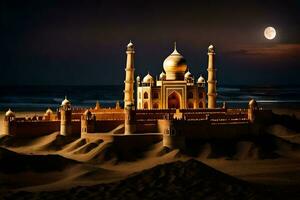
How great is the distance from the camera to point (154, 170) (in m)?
28.7

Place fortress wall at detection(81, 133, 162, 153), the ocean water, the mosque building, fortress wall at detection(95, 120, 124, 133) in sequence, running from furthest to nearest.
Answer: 1. the ocean water
2. the mosque building
3. fortress wall at detection(95, 120, 124, 133)
4. fortress wall at detection(81, 133, 162, 153)

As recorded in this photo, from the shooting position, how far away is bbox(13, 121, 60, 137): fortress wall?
1649 inches

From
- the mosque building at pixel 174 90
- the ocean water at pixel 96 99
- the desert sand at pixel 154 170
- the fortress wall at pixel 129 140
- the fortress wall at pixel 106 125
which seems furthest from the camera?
the ocean water at pixel 96 99

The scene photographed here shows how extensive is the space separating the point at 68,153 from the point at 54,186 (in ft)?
30.3

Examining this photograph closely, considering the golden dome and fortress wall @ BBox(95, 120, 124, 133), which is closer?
fortress wall @ BBox(95, 120, 124, 133)

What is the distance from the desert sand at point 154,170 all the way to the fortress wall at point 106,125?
4.90ft

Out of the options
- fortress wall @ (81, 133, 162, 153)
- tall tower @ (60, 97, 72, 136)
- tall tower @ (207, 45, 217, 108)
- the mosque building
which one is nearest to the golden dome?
the mosque building

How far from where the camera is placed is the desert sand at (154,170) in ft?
87.5

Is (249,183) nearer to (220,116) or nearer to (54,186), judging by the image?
(54,186)

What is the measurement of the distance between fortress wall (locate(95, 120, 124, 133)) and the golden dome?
24.6ft

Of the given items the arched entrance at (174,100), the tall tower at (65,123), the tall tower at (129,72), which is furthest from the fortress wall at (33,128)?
the arched entrance at (174,100)

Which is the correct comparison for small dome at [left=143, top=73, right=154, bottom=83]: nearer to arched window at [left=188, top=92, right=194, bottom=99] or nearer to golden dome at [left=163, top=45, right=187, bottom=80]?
golden dome at [left=163, top=45, right=187, bottom=80]

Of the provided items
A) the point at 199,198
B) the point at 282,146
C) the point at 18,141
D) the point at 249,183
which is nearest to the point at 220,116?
the point at 282,146

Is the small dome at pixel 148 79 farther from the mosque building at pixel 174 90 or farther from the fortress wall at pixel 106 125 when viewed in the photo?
the fortress wall at pixel 106 125
